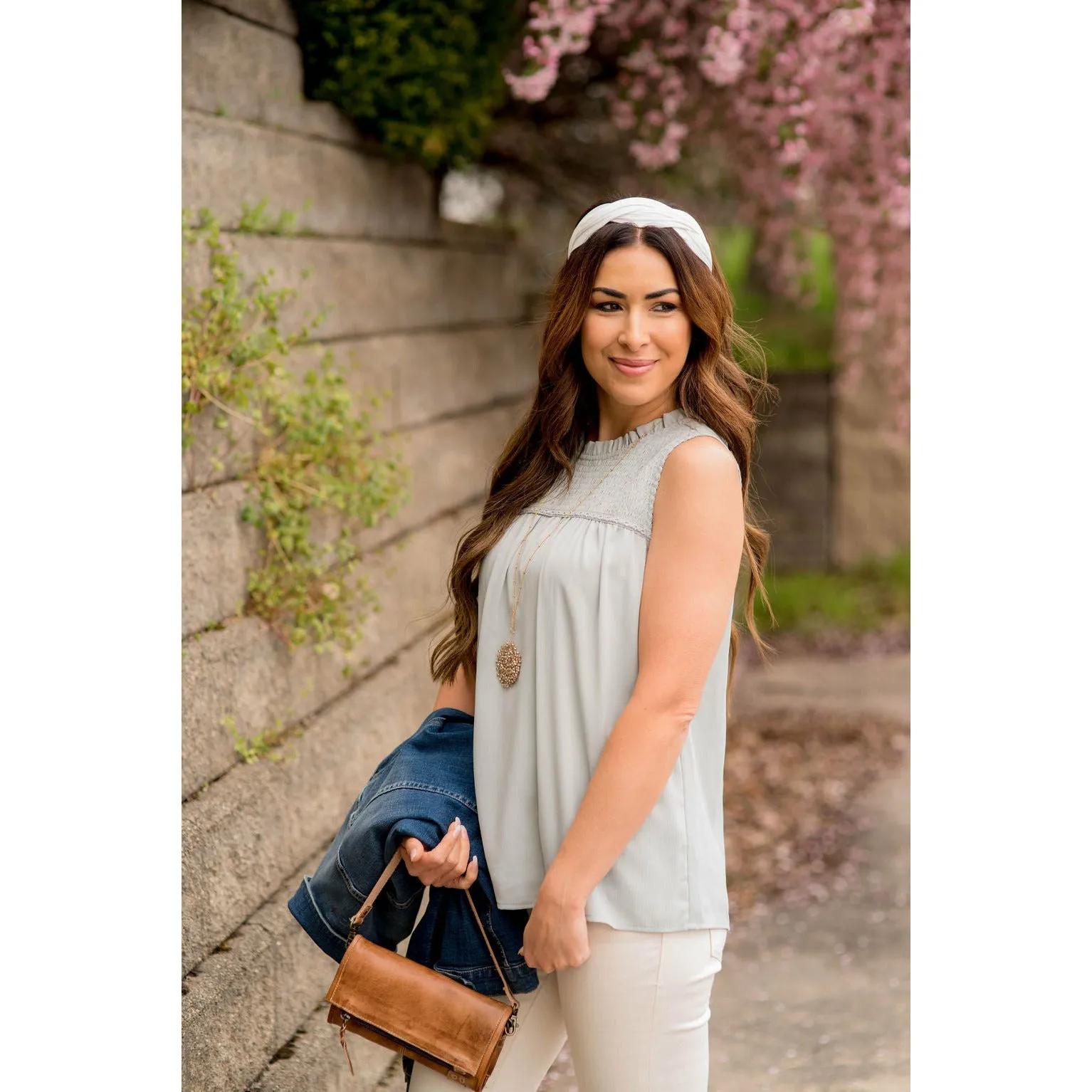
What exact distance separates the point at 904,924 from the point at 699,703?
304 centimetres

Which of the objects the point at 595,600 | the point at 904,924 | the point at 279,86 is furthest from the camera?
the point at 904,924

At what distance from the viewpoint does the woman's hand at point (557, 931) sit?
1.72 metres

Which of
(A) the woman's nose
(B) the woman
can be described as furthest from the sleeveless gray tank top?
(A) the woman's nose

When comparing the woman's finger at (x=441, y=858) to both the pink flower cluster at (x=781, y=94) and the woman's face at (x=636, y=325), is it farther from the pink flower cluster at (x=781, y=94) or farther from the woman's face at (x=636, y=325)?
the pink flower cluster at (x=781, y=94)

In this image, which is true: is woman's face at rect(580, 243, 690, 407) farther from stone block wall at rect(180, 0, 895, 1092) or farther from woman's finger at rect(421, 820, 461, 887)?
woman's finger at rect(421, 820, 461, 887)

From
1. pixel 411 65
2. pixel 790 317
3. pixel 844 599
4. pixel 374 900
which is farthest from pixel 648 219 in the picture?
pixel 790 317

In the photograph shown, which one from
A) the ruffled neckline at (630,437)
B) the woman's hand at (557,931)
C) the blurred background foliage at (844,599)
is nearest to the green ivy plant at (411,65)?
the ruffled neckline at (630,437)

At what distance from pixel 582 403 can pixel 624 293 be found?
0.24 metres

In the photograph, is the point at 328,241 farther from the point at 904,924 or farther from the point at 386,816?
the point at 904,924

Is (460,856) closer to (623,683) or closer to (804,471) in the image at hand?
(623,683)

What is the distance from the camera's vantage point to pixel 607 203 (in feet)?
6.27

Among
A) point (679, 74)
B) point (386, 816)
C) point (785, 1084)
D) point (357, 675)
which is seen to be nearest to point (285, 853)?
point (357, 675)

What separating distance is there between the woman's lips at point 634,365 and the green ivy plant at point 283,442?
1.02 meters

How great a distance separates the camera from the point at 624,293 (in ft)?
6.03
